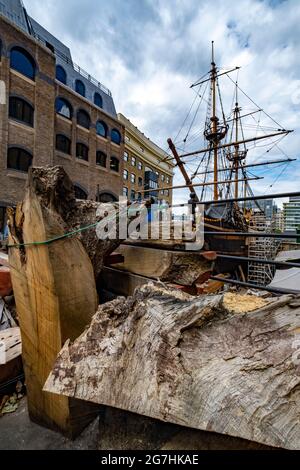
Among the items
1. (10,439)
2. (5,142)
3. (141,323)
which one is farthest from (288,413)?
(5,142)

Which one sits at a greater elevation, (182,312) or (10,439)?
(182,312)

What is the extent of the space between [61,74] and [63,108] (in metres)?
3.64

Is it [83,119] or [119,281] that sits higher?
[83,119]

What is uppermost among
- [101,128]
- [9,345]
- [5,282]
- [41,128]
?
[101,128]

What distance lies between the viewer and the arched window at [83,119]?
1625cm

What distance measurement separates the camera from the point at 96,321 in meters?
1.09

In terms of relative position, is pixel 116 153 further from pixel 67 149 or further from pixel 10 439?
pixel 10 439

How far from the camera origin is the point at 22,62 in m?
12.5

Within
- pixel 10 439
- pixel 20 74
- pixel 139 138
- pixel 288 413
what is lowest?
pixel 10 439

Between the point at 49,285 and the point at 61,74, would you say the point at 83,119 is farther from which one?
the point at 49,285

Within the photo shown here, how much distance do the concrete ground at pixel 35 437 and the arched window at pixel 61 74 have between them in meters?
20.2

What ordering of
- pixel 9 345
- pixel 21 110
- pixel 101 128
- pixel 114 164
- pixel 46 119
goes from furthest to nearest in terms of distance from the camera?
pixel 114 164
pixel 101 128
pixel 46 119
pixel 21 110
pixel 9 345

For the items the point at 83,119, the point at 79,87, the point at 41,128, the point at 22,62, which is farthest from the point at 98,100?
the point at 41,128

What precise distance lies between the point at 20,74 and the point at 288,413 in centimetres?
1645
